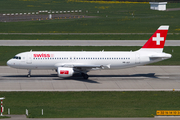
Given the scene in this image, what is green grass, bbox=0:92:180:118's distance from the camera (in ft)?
107

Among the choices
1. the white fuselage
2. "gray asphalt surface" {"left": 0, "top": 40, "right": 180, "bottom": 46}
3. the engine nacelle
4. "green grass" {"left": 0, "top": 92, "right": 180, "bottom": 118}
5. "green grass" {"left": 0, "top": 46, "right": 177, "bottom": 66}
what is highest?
"gray asphalt surface" {"left": 0, "top": 40, "right": 180, "bottom": 46}

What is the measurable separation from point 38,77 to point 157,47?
56.3ft

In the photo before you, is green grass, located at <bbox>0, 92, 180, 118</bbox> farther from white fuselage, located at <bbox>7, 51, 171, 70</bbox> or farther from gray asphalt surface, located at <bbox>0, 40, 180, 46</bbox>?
gray asphalt surface, located at <bbox>0, 40, 180, 46</bbox>

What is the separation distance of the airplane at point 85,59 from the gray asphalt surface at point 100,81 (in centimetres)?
165

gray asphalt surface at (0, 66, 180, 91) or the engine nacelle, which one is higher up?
the engine nacelle

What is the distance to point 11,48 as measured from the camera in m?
71.0

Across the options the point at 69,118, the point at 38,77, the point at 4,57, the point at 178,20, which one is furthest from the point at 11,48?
the point at 178,20

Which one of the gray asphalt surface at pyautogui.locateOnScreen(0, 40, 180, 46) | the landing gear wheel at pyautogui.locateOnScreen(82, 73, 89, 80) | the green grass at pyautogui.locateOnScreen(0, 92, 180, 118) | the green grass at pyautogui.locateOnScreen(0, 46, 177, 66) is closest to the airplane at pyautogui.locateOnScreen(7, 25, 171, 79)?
the landing gear wheel at pyautogui.locateOnScreen(82, 73, 89, 80)

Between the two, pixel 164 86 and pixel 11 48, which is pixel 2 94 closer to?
pixel 164 86

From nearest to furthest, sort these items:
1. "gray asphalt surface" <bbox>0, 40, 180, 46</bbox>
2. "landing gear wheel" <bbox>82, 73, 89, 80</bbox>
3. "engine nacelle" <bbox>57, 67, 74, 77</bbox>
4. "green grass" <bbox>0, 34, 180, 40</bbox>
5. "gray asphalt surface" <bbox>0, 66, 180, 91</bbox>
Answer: "gray asphalt surface" <bbox>0, 66, 180, 91</bbox> → "engine nacelle" <bbox>57, 67, 74, 77</bbox> → "landing gear wheel" <bbox>82, 73, 89, 80</bbox> → "gray asphalt surface" <bbox>0, 40, 180, 46</bbox> → "green grass" <bbox>0, 34, 180, 40</bbox>

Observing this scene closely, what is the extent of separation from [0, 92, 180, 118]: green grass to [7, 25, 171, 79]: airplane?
8.04 meters

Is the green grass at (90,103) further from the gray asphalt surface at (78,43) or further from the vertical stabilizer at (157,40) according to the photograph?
the gray asphalt surface at (78,43)

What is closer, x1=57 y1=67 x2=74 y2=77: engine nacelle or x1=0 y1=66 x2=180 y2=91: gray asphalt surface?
x1=0 y1=66 x2=180 y2=91: gray asphalt surface

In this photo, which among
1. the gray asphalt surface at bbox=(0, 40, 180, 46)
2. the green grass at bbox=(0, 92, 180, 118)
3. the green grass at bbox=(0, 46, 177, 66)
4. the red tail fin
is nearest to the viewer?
the green grass at bbox=(0, 92, 180, 118)
